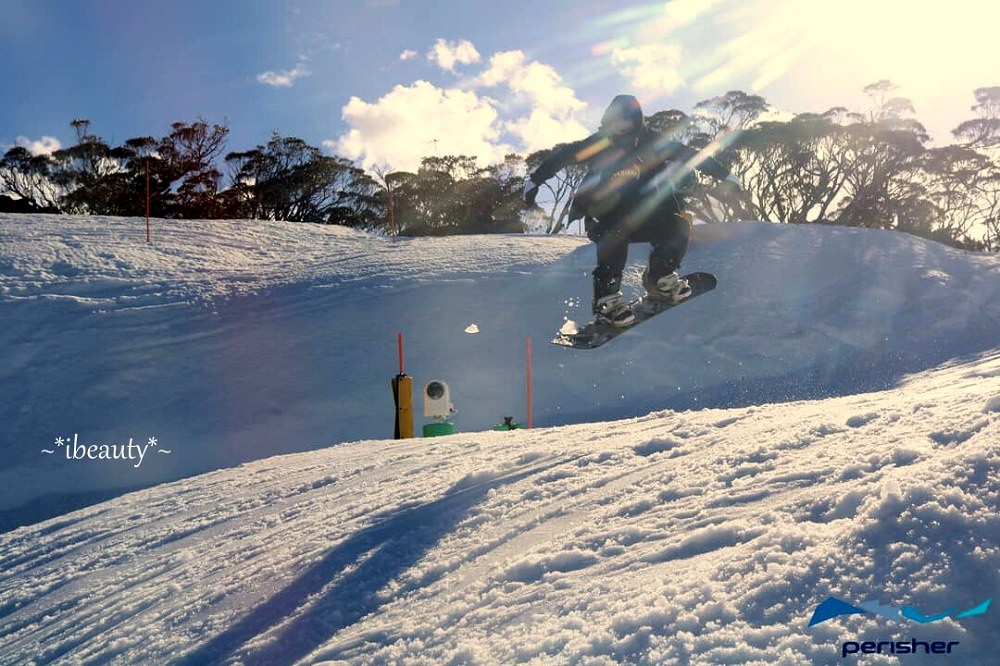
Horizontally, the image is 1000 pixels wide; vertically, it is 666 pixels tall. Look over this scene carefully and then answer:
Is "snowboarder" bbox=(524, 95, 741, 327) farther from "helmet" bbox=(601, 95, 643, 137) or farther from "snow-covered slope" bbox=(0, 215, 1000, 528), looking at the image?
"snow-covered slope" bbox=(0, 215, 1000, 528)

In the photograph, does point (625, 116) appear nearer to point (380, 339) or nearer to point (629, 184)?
point (629, 184)

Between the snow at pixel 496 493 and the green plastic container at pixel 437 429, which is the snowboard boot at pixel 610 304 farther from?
the green plastic container at pixel 437 429

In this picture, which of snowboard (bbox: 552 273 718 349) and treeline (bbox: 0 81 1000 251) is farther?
treeline (bbox: 0 81 1000 251)

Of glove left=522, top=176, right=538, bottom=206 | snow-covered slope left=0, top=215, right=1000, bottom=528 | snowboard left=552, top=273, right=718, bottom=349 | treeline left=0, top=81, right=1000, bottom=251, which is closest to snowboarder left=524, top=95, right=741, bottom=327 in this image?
glove left=522, top=176, right=538, bottom=206

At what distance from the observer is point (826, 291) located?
53.4 feet

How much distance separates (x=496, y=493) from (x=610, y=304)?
2.27 meters

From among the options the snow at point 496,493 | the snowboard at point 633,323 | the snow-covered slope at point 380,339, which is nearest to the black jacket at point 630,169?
the snowboard at point 633,323

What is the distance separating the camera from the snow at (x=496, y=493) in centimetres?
214

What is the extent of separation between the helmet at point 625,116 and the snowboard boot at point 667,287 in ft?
3.99

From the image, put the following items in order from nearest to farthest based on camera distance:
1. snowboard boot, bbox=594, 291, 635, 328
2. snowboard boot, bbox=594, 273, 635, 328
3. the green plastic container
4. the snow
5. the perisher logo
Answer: the perisher logo
the snow
snowboard boot, bbox=594, 273, 635, 328
snowboard boot, bbox=594, 291, 635, 328
the green plastic container

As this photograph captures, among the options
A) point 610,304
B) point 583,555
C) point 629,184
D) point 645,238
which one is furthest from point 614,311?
point 583,555

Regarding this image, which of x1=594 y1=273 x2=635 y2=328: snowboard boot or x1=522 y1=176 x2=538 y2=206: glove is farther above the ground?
x1=522 y1=176 x2=538 y2=206: glove

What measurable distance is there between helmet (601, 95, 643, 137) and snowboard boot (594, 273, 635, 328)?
3.85 ft

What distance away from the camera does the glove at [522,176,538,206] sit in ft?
17.7
